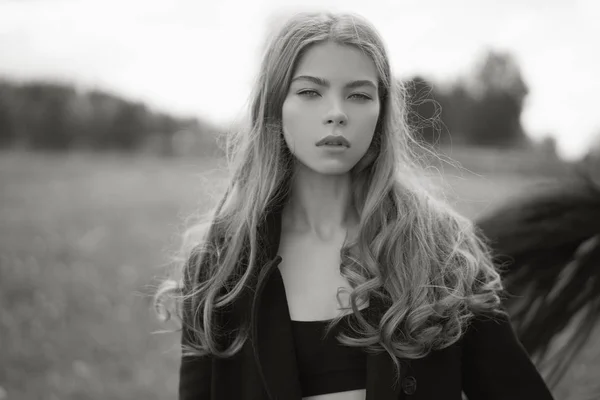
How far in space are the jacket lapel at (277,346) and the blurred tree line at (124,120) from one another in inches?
138

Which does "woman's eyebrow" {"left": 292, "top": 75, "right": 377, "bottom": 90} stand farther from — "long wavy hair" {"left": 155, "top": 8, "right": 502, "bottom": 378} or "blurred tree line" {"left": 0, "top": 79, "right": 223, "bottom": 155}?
"blurred tree line" {"left": 0, "top": 79, "right": 223, "bottom": 155}

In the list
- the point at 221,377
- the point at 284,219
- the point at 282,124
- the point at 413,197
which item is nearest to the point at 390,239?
the point at 413,197

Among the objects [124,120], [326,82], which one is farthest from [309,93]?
[124,120]

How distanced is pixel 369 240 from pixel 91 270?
10.8ft

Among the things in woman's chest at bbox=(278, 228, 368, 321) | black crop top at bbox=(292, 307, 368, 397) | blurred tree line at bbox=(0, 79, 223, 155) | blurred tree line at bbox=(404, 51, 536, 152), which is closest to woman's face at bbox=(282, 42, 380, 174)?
woman's chest at bbox=(278, 228, 368, 321)

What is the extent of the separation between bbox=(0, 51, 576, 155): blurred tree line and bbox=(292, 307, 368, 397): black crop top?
350 centimetres

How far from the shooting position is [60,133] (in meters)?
6.50

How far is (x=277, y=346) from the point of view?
5.05ft

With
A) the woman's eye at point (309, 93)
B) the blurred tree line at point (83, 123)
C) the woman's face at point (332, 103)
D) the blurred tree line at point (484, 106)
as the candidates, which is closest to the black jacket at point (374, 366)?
the woman's face at point (332, 103)

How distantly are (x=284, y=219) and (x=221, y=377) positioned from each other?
0.47m

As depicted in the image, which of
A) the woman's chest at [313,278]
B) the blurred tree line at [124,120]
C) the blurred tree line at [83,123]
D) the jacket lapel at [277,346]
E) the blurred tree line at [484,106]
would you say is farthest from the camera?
the blurred tree line at [83,123]

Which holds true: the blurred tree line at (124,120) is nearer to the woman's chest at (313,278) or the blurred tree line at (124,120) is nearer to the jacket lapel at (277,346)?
the woman's chest at (313,278)

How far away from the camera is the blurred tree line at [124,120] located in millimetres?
5094

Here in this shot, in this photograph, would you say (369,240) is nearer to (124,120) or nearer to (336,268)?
(336,268)
